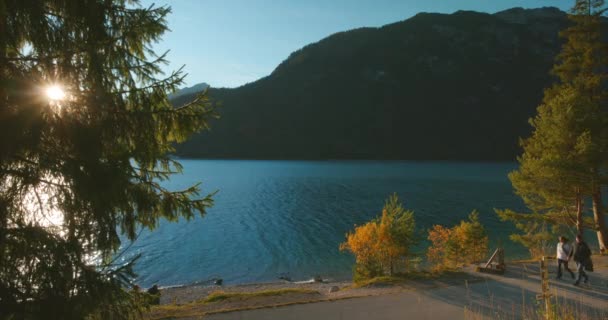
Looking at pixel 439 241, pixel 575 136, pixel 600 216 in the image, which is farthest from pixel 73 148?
pixel 439 241

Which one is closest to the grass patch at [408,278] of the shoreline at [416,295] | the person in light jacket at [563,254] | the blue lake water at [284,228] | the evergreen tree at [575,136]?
the shoreline at [416,295]

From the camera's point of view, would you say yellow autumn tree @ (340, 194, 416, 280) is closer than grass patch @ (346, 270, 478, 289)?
No

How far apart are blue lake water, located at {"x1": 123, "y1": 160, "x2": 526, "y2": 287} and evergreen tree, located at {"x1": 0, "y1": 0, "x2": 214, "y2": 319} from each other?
2537 centimetres

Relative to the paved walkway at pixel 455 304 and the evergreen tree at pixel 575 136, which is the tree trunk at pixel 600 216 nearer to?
the evergreen tree at pixel 575 136

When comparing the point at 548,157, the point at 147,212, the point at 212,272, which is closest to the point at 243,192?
the point at 212,272

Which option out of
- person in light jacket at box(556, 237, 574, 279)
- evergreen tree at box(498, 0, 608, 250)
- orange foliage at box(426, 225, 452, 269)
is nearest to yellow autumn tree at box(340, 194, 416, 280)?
person in light jacket at box(556, 237, 574, 279)

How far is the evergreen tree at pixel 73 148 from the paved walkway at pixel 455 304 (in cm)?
540

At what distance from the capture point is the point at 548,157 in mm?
16391

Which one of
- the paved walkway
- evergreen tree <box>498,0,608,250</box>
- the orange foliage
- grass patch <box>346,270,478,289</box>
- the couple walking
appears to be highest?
evergreen tree <box>498,0,608,250</box>

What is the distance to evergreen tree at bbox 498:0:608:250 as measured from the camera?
1617 centimetres

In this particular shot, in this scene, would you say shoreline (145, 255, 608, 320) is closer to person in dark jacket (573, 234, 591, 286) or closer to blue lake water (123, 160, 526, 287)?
person in dark jacket (573, 234, 591, 286)

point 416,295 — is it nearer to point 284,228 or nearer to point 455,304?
point 455,304

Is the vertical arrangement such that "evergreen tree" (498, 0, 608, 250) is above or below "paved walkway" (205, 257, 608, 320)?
above

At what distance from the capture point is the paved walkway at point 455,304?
9.47 metres
